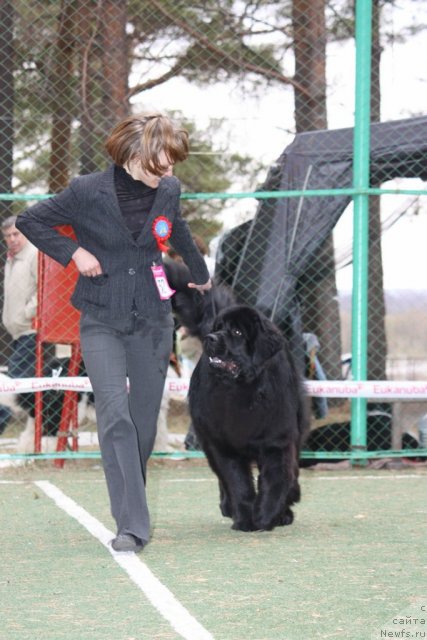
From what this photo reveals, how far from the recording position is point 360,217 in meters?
8.21

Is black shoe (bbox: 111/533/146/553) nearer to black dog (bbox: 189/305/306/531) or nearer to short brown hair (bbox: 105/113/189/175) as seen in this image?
black dog (bbox: 189/305/306/531)

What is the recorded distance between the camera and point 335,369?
511 inches

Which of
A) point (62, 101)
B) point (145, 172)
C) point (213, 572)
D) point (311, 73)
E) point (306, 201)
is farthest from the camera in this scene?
point (62, 101)

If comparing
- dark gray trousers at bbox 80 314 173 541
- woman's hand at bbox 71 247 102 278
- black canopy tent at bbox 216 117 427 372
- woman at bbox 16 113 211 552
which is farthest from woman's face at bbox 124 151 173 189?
black canopy tent at bbox 216 117 427 372

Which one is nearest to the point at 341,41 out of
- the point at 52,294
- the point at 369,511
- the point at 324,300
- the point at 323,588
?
the point at 324,300

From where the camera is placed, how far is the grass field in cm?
331

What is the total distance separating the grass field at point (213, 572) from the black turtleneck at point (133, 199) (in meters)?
1.39

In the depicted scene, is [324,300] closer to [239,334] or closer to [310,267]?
[310,267]

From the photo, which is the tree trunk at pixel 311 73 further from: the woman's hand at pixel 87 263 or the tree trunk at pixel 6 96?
the woman's hand at pixel 87 263

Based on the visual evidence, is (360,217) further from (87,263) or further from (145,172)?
(87,263)

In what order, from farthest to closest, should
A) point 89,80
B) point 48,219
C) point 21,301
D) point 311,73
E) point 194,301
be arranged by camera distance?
point 89,80 → point 311,73 → point 21,301 → point 194,301 → point 48,219

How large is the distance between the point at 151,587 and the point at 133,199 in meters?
1.65

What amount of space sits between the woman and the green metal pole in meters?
3.70

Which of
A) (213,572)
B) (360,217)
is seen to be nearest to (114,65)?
(360,217)
